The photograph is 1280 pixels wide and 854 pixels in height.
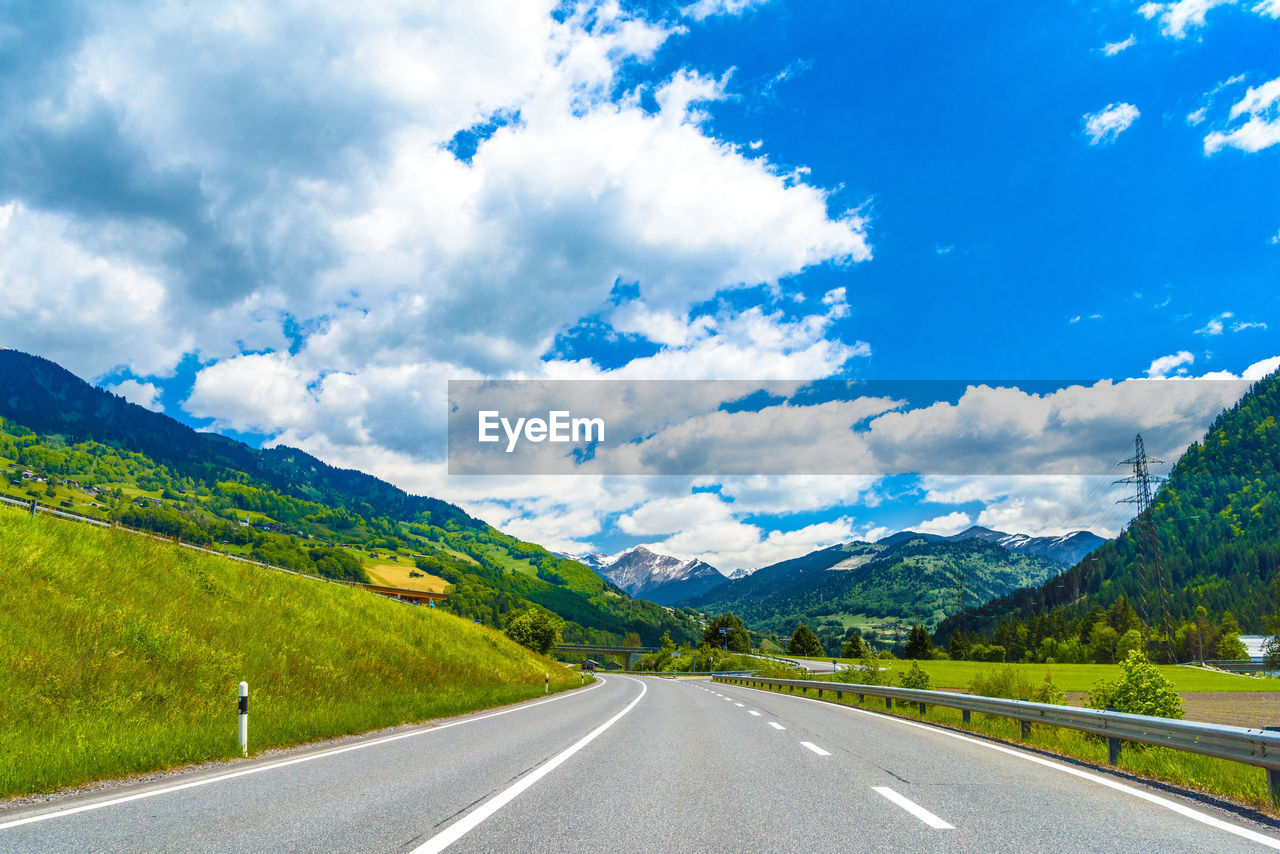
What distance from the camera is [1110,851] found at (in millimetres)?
5090

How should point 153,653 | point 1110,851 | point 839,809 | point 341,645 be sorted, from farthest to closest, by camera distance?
1. point 341,645
2. point 153,653
3. point 839,809
4. point 1110,851

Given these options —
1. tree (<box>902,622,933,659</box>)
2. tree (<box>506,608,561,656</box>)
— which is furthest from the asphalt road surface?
tree (<box>902,622,933,659</box>)

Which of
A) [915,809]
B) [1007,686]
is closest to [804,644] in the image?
[1007,686]

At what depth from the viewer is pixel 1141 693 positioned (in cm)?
1517

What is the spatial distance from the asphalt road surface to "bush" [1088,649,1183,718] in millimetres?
5435

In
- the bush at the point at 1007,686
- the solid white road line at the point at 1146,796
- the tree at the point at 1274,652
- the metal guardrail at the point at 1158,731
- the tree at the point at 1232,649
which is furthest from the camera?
the tree at the point at 1232,649

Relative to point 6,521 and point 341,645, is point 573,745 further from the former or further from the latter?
point 6,521

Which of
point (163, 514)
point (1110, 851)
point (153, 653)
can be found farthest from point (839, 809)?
point (163, 514)

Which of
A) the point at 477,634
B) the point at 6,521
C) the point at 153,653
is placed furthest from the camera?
the point at 477,634

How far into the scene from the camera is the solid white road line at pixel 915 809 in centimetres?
591

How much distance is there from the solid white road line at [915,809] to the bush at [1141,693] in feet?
32.6

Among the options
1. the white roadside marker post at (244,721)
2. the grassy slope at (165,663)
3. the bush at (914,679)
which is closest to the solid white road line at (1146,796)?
the grassy slope at (165,663)

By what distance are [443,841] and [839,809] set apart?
3.48 meters

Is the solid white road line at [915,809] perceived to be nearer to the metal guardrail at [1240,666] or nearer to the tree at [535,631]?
the tree at [535,631]
